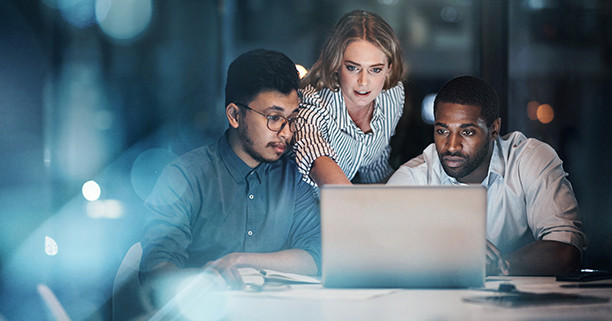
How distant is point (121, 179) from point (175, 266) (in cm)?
176

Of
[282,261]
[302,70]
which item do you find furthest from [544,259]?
[302,70]

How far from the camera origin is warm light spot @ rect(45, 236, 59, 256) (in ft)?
9.14

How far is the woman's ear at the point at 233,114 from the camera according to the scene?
8.59 feet

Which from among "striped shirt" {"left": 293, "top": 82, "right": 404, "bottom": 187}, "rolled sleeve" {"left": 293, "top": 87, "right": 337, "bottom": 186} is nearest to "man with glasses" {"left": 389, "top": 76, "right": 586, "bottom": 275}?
"striped shirt" {"left": 293, "top": 82, "right": 404, "bottom": 187}

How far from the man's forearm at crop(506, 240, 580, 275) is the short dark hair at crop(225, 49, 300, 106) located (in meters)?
1.25

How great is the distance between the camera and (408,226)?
140 cm

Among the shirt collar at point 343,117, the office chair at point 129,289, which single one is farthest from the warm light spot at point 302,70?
the office chair at point 129,289

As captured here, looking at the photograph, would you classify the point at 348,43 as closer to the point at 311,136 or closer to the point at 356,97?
the point at 356,97

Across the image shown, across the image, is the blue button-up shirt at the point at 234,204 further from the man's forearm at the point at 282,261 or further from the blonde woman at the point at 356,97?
the blonde woman at the point at 356,97

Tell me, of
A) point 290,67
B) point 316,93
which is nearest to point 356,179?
point 316,93

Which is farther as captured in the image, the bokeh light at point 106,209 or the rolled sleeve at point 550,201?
the bokeh light at point 106,209

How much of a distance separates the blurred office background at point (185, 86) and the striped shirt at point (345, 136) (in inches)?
6.1

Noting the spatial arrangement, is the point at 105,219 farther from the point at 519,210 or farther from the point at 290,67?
the point at 519,210

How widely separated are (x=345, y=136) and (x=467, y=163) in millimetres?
637
